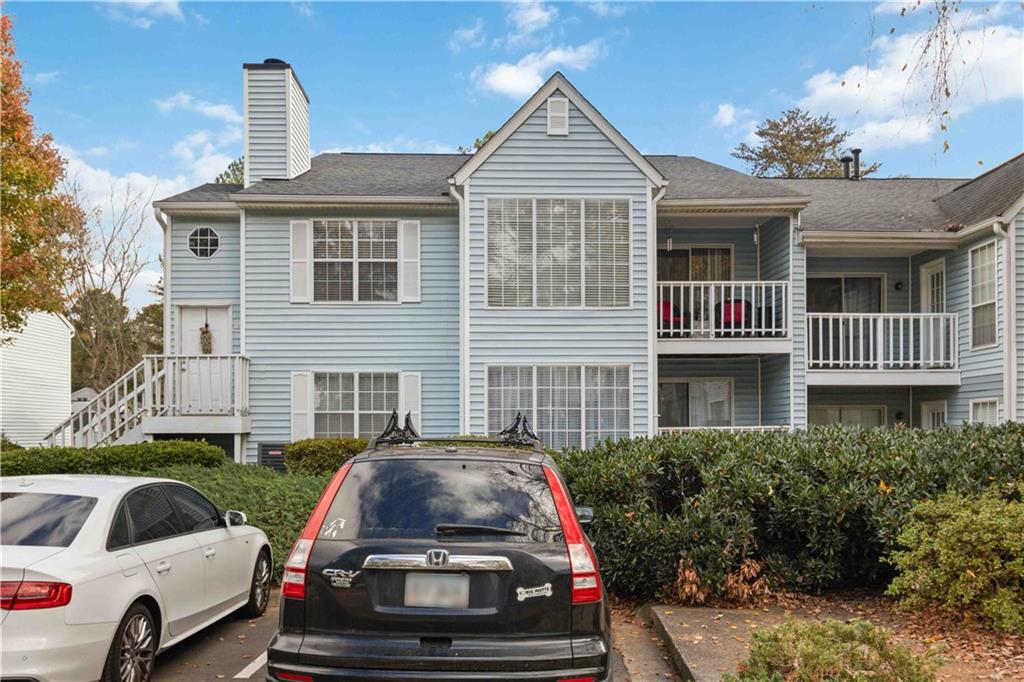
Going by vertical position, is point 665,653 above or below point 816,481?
below

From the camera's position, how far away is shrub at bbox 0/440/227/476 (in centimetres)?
1170

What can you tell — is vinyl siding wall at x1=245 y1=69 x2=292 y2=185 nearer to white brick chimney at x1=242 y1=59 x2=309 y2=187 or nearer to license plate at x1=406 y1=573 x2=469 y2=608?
white brick chimney at x1=242 y1=59 x2=309 y2=187

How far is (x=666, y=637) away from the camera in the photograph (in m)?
5.92

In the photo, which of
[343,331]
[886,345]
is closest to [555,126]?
[343,331]

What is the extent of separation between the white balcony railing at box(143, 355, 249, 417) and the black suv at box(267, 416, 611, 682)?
1154 centimetres

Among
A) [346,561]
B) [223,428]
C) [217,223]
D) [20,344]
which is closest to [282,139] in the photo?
[217,223]

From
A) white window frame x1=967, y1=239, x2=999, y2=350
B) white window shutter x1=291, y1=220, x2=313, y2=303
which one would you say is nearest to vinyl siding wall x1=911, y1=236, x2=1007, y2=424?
white window frame x1=967, y1=239, x2=999, y2=350

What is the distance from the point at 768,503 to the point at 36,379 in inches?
1117

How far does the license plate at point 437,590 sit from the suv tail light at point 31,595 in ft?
6.78

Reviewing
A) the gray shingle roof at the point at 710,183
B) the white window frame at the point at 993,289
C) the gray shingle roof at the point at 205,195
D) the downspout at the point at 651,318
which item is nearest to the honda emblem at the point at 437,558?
the downspout at the point at 651,318

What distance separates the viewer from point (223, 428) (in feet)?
47.1

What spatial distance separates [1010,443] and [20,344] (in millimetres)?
28824

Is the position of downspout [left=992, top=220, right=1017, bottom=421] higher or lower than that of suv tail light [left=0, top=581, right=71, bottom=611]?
higher

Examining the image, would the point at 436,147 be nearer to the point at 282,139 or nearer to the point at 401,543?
the point at 282,139
